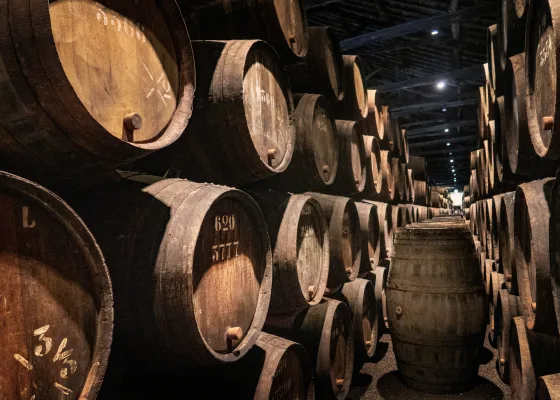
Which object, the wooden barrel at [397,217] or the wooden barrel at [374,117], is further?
the wooden barrel at [397,217]

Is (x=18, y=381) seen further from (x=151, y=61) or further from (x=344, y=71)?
(x=344, y=71)

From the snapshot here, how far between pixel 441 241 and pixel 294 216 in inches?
64.0

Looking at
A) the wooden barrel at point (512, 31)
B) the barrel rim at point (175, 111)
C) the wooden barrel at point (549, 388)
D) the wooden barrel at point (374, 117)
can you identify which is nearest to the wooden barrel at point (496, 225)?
the wooden barrel at point (512, 31)

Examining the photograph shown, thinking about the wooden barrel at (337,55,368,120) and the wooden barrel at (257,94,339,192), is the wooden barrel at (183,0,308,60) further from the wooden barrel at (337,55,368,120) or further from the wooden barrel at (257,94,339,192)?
the wooden barrel at (337,55,368,120)

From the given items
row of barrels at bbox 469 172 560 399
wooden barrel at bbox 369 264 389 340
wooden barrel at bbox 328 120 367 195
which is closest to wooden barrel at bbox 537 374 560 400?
row of barrels at bbox 469 172 560 399

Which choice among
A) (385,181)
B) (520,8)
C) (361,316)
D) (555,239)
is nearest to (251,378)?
(555,239)

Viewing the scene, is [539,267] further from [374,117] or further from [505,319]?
[374,117]

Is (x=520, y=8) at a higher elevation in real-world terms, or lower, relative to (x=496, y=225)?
higher

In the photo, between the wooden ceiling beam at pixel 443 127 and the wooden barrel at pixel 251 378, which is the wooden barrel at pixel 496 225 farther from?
the wooden ceiling beam at pixel 443 127

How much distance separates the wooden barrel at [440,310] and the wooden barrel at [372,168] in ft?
4.89

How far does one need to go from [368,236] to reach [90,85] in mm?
3293

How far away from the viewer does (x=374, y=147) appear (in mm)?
5227

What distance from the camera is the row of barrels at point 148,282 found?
3.01 feet

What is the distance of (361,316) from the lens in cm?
376
